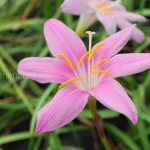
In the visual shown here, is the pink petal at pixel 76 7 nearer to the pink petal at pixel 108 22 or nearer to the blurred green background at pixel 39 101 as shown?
the pink petal at pixel 108 22

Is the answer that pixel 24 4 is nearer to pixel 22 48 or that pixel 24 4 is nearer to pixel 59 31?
pixel 22 48

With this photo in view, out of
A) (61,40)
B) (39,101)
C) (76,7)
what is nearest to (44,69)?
(61,40)

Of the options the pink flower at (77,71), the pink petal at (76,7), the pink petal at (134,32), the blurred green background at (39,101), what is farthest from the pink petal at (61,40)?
the blurred green background at (39,101)

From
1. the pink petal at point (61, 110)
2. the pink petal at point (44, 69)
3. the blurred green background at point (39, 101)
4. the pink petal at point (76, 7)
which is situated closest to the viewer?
the pink petal at point (61, 110)

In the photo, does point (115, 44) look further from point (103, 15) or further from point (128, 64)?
point (103, 15)

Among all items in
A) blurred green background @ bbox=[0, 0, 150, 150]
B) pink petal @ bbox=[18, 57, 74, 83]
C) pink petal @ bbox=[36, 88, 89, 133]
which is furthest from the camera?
blurred green background @ bbox=[0, 0, 150, 150]

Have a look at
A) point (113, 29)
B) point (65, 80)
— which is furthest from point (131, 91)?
point (65, 80)

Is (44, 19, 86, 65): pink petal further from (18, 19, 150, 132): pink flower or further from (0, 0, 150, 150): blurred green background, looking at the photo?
(0, 0, 150, 150): blurred green background

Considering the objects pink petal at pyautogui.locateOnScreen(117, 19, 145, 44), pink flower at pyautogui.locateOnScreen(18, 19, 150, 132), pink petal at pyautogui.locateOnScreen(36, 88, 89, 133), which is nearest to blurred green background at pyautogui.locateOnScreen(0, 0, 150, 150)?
pink petal at pyautogui.locateOnScreen(117, 19, 145, 44)
